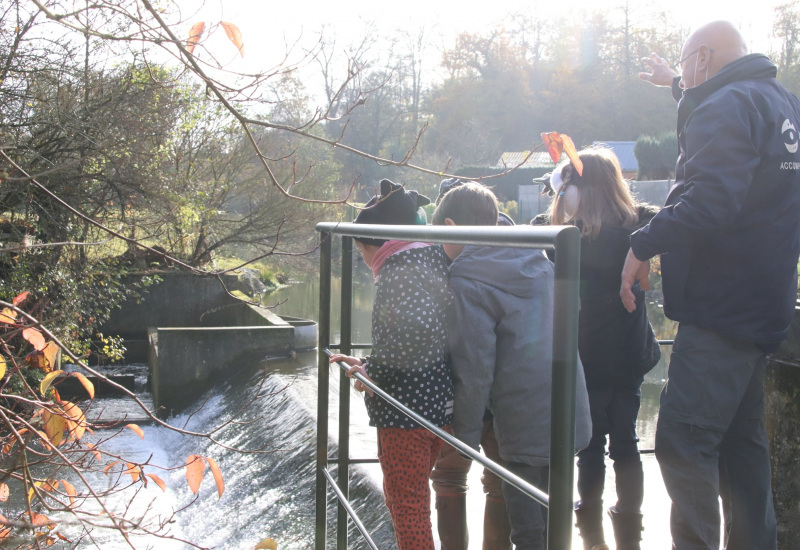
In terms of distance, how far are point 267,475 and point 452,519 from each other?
3832 mm

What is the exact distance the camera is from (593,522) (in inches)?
105

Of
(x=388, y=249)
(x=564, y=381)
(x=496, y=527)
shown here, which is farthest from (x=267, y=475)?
(x=564, y=381)

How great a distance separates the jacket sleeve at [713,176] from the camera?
207cm

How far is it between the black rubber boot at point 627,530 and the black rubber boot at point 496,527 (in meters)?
0.34

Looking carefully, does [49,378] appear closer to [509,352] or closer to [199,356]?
[509,352]

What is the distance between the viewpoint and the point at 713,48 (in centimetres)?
231

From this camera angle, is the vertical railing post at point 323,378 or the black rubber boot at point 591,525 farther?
the black rubber boot at point 591,525

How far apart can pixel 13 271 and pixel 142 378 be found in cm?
373

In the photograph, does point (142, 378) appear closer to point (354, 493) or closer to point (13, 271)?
point (13, 271)

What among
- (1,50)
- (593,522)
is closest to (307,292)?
(1,50)

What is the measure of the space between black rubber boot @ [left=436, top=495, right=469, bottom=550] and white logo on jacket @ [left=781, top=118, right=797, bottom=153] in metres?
1.39

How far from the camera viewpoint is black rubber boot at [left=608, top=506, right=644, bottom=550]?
8.52ft

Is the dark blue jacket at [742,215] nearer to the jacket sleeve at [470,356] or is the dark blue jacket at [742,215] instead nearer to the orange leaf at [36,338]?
the jacket sleeve at [470,356]

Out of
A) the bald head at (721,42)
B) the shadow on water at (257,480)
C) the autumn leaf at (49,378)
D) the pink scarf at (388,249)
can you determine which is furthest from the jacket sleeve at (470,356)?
the shadow on water at (257,480)
